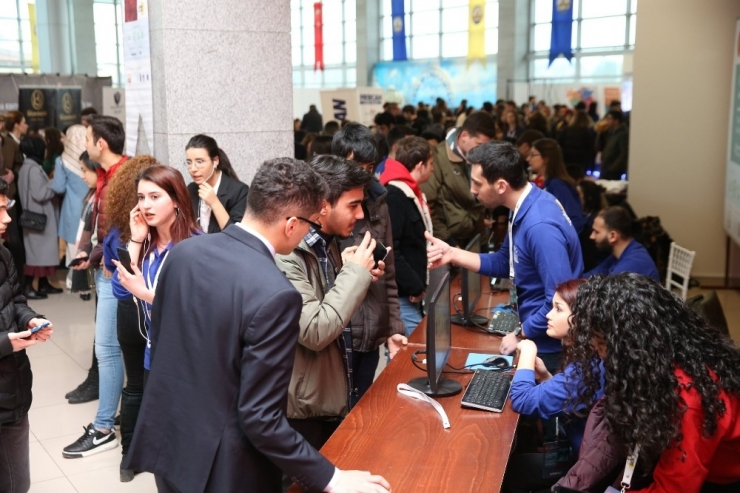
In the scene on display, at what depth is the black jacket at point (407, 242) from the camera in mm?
4121

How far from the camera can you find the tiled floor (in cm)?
381

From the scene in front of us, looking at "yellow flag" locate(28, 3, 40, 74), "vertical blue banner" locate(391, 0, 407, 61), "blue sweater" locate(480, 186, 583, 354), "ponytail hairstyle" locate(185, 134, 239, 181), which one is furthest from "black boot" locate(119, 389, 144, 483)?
"yellow flag" locate(28, 3, 40, 74)

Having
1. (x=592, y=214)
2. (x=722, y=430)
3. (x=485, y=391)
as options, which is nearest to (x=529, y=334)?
(x=485, y=391)

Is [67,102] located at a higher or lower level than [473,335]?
higher

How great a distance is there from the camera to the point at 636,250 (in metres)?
4.63

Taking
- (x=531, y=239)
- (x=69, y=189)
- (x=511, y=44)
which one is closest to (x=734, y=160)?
(x=531, y=239)

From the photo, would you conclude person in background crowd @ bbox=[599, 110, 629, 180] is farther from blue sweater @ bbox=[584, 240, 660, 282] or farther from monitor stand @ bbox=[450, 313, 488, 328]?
monitor stand @ bbox=[450, 313, 488, 328]

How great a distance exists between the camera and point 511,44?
65.3 ft

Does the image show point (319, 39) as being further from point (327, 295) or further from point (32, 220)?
point (327, 295)

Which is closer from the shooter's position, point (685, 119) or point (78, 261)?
point (78, 261)

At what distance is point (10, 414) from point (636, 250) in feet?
11.5

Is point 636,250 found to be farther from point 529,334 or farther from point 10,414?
point 10,414

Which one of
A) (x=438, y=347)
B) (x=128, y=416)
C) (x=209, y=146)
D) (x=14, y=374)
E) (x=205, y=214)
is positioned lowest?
(x=128, y=416)

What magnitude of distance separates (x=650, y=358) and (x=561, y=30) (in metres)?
15.7
